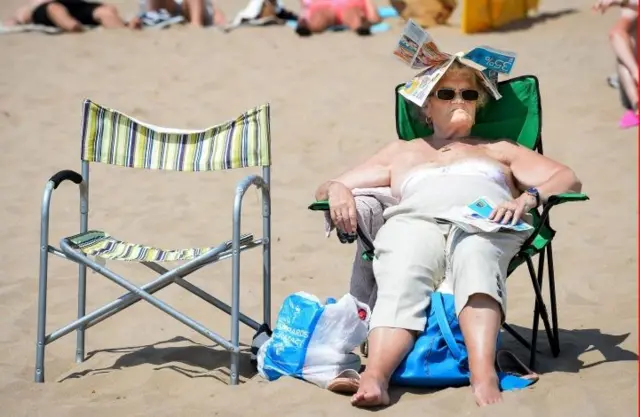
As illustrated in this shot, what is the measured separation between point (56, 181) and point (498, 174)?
66.2 inches

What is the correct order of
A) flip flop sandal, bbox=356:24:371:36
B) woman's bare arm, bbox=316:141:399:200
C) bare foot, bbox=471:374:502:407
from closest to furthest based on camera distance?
bare foot, bbox=471:374:502:407, woman's bare arm, bbox=316:141:399:200, flip flop sandal, bbox=356:24:371:36

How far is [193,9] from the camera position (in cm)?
975

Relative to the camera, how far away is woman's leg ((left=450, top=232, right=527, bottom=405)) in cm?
353

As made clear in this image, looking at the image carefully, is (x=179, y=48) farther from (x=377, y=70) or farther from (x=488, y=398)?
(x=488, y=398)

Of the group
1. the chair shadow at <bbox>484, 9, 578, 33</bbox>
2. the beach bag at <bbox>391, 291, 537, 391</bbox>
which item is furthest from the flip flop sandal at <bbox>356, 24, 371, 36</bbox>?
the beach bag at <bbox>391, 291, 537, 391</bbox>

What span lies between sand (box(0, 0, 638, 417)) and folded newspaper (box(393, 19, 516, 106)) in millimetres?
1110

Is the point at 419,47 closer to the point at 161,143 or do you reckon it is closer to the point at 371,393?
the point at 161,143

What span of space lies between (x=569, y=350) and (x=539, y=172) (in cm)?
71

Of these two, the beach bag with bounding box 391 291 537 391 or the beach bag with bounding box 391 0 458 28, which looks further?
the beach bag with bounding box 391 0 458 28

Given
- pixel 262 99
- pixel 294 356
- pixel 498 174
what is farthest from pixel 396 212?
pixel 262 99

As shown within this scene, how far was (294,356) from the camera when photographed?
3.88 metres

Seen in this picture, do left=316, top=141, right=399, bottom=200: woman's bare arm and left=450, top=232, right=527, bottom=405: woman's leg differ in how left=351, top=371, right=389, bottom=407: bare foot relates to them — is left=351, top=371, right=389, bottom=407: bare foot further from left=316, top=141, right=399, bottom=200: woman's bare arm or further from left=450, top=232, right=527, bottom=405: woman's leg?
left=316, top=141, right=399, bottom=200: woman's bare arm

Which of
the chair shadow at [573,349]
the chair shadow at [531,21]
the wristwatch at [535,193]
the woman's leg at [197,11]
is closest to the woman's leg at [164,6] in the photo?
the woman's leg at [197,11]

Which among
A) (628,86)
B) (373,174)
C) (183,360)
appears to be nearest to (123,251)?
(183,360)
